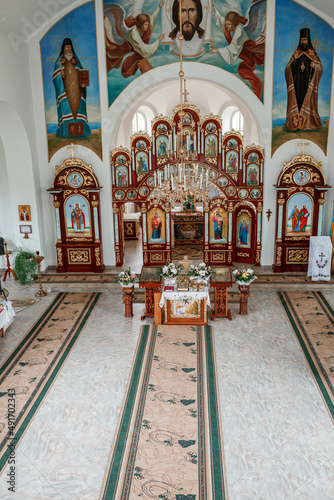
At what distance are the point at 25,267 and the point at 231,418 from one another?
30.4 feet

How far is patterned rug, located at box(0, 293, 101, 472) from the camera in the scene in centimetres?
794

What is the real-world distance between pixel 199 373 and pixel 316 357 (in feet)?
8.90

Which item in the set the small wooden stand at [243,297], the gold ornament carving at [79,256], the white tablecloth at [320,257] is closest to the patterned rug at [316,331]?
the white tablecloth at [320,257]

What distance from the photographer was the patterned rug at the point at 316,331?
29.8 ft

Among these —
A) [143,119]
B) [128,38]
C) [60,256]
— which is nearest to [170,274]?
[60,256]

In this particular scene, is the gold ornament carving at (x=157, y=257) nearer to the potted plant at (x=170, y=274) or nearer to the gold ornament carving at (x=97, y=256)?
the gold ornament carving at (x=97, y=256)

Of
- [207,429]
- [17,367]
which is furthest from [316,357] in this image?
[17,367]

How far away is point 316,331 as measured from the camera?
36.8 feet

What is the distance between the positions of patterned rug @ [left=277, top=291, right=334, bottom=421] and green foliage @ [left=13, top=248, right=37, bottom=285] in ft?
26.5

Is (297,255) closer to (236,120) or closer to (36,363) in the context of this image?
(36,363)

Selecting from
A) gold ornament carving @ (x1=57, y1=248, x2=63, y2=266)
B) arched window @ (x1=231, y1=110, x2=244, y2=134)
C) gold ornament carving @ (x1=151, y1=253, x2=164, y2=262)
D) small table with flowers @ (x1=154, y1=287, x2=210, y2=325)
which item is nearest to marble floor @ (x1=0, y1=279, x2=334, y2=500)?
small table with flowers @ (x1=154, y1=287, x2=210, y2=325)

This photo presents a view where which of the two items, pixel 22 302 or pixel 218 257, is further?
pixel 218 257

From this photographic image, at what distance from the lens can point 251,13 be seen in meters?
14.0

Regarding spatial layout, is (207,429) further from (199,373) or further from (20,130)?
(20,130)
